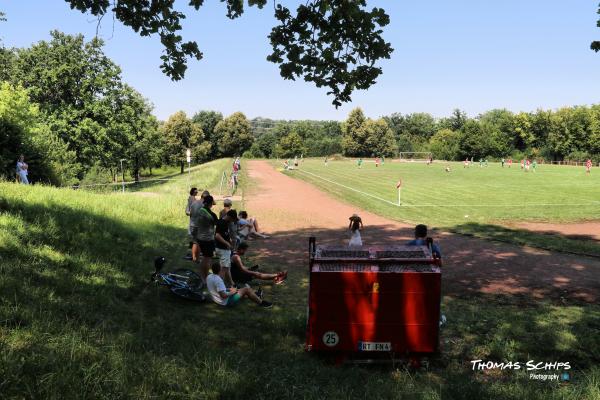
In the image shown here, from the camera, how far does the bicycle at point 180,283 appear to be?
9109 mm

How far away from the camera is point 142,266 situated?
11.0m

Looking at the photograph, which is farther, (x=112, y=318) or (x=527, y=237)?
(x=527, y=237)

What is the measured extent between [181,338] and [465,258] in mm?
9897

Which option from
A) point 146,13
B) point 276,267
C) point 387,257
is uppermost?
point 146,13

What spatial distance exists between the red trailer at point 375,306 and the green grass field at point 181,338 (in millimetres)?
335

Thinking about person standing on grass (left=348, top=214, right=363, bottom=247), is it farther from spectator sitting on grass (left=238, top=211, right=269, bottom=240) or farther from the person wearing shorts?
spectator sitting on grass (left=238, top=211, right=269, bottom=240)

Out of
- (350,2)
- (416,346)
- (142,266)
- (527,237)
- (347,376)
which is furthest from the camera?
(527,237)

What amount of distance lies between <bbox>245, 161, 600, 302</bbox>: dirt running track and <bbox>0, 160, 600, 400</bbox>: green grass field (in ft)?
3.05

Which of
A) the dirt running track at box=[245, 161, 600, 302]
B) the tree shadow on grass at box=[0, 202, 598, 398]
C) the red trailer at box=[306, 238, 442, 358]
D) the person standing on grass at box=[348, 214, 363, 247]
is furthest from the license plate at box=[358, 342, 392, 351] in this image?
the person standing on grass at box=[348, 214, 363, 247]

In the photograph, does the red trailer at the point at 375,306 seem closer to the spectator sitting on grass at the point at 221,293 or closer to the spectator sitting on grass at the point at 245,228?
the spectator sitting on grass at the point at 221,293

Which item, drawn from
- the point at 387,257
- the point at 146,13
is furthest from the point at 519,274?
the point at 146,13

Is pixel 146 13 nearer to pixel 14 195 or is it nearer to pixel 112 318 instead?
pixel 112 318

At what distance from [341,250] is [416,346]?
171 centimetres

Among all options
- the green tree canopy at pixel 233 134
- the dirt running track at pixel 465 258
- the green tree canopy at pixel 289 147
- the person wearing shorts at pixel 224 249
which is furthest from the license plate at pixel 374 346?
the green tree canopy at pixel 289 147
